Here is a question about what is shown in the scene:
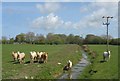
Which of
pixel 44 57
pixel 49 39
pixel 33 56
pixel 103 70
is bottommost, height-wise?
pixel 49 39

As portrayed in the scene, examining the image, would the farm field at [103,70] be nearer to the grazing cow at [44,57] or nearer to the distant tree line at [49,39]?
the grazing cow at [44,57]

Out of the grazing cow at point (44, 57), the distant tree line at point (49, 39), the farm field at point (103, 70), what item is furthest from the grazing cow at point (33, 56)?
the distant tree line at point (49, 39)

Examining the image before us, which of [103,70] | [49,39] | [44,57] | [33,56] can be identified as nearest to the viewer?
[103,70]

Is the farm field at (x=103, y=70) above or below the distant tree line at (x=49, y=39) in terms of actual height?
above

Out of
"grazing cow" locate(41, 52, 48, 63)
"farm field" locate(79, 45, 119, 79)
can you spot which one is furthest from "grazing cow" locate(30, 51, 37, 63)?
"farm field" locate(79, 45, 119, 79)

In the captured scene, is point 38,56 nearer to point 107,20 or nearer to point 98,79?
point 98,79

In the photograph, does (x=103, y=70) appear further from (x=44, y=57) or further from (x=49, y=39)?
(x=49, y=39)

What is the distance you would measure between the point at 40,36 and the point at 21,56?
15322 centimetres

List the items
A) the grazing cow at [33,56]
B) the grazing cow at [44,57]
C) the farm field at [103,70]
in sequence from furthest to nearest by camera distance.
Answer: the grazing cow at [33,56]
the grazing cow at [44,57]
the farm field at [103,70]

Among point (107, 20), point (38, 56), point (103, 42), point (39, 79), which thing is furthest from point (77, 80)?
point (103, 42)

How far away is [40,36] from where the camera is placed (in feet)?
615

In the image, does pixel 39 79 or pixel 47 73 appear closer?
pixel 39 79

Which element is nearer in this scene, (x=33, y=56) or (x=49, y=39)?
(x=33, y=56)

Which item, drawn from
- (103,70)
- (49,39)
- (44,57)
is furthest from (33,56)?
(49,39)
